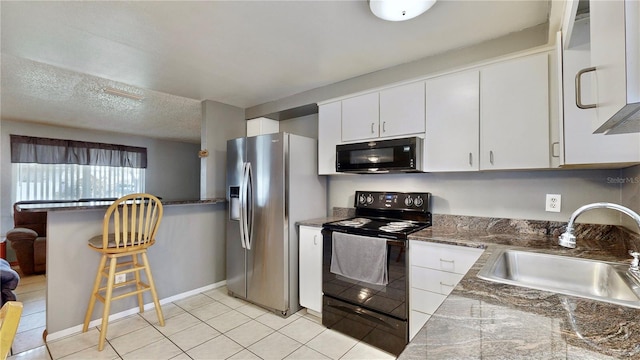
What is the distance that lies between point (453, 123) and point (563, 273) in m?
1.13

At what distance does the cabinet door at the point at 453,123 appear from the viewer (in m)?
1.97

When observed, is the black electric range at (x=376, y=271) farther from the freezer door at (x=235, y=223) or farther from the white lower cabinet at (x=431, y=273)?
the freezer door at (x=235, y=223)

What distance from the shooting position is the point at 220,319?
2.56 meters

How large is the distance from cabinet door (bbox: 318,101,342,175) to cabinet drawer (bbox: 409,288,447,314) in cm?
128

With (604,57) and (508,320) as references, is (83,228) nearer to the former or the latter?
(508,320)

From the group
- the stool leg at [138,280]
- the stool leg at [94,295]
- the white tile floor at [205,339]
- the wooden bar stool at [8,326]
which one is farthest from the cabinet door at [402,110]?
the stool leg at [94,295]

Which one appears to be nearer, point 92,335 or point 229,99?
point 92,335

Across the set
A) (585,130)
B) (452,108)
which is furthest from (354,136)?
(585,130)

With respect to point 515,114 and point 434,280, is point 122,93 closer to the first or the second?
point 434,280

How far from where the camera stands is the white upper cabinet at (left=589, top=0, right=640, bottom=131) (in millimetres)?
494

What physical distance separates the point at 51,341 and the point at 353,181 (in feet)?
9.31

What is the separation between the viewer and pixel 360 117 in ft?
8.25

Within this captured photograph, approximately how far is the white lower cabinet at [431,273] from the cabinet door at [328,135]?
1135 mm

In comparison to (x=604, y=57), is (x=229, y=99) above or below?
above
